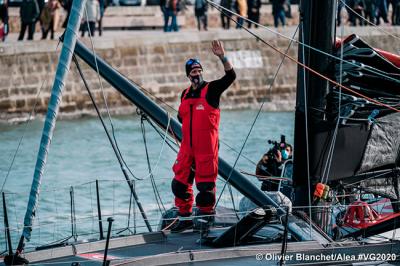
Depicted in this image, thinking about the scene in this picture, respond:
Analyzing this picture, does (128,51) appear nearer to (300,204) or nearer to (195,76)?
(300,204)

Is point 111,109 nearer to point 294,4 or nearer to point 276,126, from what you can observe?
point 276,126

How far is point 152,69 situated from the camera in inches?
1107

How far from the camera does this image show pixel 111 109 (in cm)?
2717

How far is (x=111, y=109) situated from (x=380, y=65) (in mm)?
16575

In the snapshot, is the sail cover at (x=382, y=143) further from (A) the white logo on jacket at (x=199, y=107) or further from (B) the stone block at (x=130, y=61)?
(B) the stone block at (x=130, y=61)

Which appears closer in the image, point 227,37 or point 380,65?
point 380,65

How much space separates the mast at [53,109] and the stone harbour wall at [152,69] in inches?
594

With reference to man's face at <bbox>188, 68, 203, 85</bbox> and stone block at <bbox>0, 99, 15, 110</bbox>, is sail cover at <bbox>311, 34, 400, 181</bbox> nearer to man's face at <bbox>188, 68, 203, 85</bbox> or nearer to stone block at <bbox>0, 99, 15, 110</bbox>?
man's face at <bbox>188, 68, 203, 85</bbox>

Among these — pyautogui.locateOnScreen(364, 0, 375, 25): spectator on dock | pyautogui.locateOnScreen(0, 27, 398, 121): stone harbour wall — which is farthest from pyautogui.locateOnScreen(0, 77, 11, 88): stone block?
pyautogui.locateOnScreen(364, 0, 375, 25): spectator on dock

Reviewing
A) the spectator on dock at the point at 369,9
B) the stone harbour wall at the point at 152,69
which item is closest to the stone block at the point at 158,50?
the stone harbour wall at the point at 152,69

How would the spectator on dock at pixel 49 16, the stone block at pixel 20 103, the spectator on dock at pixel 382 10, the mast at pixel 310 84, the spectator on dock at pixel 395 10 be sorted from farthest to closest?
the spectator on dock at pixel 395 10 < the spectator on dock at pixel 382 10 < the spectator on dock at pixel 49 16 < the stone block at pixel 20 103 < the mast at pixel 310 84

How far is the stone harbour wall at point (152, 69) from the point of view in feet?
84.6

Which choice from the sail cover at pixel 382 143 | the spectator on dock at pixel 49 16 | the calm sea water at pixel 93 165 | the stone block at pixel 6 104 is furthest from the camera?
the spectator on dock at pixel 49 16

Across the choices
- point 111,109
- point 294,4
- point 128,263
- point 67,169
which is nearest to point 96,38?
point 111,109
